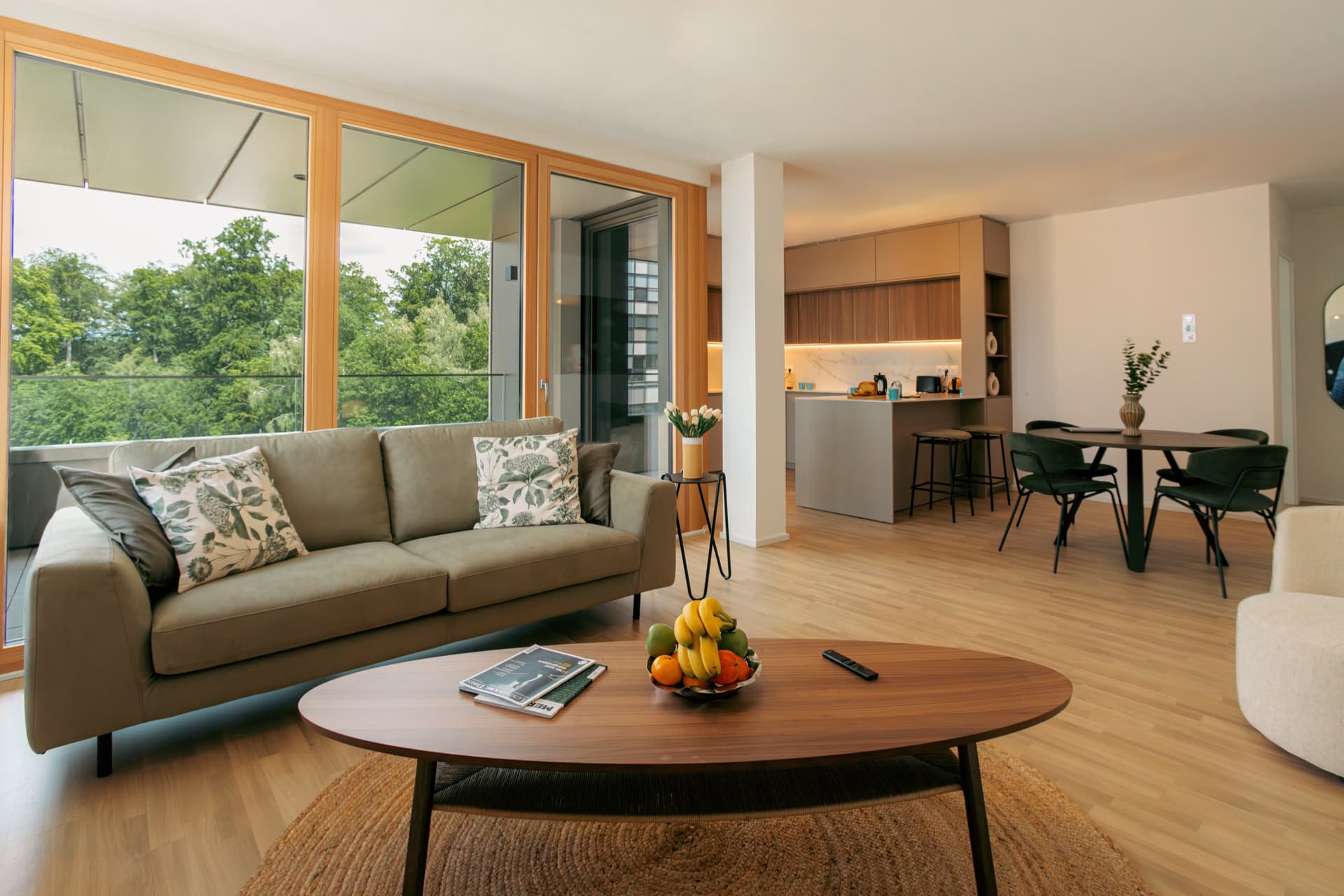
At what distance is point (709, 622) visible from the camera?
1.59m

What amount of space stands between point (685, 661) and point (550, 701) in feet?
1.04

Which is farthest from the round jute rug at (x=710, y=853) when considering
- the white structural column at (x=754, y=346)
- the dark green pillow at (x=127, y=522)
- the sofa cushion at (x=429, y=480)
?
the white structural column at (x=754, y=346)

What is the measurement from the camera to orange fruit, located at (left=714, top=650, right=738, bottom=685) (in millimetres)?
1587

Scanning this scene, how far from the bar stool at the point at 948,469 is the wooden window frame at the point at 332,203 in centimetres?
208

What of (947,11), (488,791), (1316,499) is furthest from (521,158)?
(1316,499)

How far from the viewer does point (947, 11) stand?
10.1 feet

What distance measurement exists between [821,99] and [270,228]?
2.98m

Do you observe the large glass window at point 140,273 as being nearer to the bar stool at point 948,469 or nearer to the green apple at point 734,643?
the green apple at point 734,643

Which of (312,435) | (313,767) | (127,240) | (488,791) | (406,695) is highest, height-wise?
(127,240)

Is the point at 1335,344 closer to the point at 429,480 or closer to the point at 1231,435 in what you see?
the point at 1231,435

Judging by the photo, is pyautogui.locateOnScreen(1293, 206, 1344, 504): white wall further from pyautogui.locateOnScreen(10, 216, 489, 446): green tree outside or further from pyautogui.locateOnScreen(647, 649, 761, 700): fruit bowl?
pyautogui.locateOnScreen(647, 649, 761, 700): fruit bowl

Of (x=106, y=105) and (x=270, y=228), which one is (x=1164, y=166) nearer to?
(x=270, y=228)

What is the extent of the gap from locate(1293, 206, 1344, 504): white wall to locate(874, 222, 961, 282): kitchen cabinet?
2886 mm

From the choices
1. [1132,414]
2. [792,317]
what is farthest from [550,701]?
[792,317]
